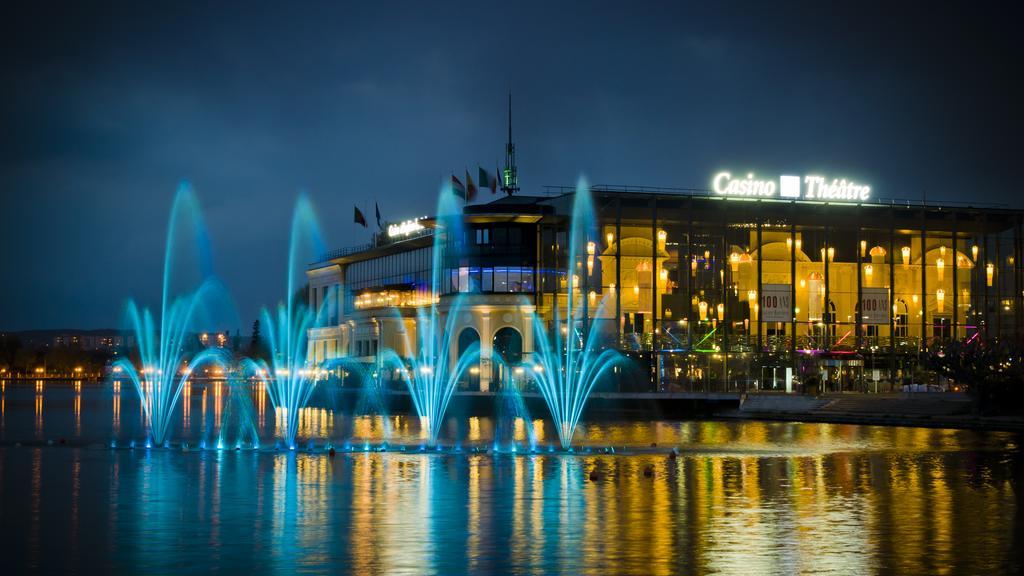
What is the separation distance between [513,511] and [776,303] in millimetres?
79078

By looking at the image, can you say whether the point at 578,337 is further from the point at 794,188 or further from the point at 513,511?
the point at 513,511

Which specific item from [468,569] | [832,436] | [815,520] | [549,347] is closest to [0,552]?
[468,569]

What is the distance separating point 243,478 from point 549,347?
236 ft

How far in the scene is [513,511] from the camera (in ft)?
91.5

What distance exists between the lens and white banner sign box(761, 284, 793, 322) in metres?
104

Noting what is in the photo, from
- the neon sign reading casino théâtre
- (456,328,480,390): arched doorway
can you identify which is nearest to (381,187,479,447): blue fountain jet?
(456,328,480,390): arched doorway

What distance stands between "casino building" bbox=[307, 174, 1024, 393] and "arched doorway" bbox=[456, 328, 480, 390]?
0.85 ft

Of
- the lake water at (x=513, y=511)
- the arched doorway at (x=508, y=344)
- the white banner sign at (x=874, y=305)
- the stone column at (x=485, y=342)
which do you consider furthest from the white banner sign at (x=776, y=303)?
the lake water at (x=513, y=511)

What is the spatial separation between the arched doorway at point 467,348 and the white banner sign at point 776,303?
24.4 meters

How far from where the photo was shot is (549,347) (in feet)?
349

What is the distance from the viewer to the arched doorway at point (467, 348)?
4188 inches

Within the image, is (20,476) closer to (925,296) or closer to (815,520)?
(815,520)

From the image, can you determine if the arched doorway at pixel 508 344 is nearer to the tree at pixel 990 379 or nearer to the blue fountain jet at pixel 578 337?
the blue fountain jet at pixel 578 337

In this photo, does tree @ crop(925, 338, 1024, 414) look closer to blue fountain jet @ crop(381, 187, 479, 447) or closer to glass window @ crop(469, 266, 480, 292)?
blue fountain jet @ crop(381, 187, 479, 447)
